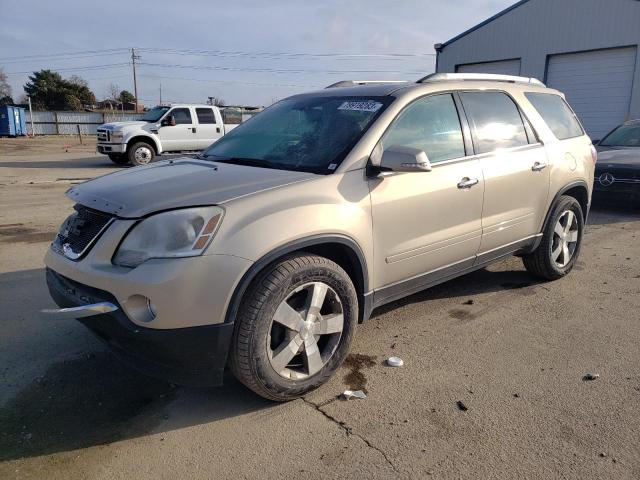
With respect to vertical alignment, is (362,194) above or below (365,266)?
above

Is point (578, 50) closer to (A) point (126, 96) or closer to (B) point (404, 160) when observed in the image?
(B) point (404, 160)

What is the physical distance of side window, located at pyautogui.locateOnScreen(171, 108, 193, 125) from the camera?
55.6 feet

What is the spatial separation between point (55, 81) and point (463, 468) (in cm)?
6631

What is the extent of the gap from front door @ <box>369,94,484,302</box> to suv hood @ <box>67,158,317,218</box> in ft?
1.97

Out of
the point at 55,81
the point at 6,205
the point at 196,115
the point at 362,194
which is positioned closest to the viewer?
the point at 362,194

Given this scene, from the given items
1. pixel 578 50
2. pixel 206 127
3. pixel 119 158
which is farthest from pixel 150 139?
pixel 578 50

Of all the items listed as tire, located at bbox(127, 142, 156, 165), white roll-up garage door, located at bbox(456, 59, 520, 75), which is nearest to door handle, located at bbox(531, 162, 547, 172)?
tire, located at bbox(127, 142, 156, 165)

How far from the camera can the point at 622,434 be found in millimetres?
2646

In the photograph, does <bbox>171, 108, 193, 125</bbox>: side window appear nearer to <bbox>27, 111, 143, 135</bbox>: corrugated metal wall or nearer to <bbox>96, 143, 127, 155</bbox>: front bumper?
<bbox>96, 143, 127, 155</bbox>: front bumper

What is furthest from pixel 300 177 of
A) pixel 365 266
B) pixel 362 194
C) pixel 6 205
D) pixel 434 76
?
pixel 6 205

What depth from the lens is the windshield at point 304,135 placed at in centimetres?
333

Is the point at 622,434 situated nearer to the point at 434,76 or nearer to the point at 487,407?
the point at 487,407

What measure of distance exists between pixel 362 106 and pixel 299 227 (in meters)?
1.22

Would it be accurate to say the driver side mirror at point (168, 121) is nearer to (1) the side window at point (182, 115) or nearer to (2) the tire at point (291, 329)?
(1) the side window at point (182, 115)
